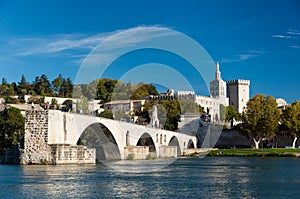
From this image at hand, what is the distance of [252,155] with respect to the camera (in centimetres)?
5644

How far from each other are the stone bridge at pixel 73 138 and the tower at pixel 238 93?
6174 cm

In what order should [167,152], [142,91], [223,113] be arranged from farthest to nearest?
[142,91] → [223,113] → [167,152]

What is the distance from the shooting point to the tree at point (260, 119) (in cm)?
6482

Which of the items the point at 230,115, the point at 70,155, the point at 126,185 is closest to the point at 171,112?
the point at 230,115

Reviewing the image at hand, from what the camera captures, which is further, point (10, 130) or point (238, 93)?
point (238, 93)

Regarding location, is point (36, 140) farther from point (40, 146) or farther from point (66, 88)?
point (66, 88)

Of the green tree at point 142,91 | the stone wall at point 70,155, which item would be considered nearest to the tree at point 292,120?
the green tree at point 142,91

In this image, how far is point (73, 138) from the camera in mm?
31953

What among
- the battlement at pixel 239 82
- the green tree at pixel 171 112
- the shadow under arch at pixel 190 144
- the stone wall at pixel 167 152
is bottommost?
the stone wall at pixel 167 152

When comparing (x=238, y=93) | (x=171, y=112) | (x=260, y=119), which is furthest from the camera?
(x=238, y=93)

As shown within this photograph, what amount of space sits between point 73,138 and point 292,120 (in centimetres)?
4067

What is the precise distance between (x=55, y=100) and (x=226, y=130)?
1013 inches

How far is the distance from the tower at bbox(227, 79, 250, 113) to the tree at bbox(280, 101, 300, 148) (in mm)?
39578

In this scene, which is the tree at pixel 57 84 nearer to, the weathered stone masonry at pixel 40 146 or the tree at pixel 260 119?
the tree at pixel 260 119
